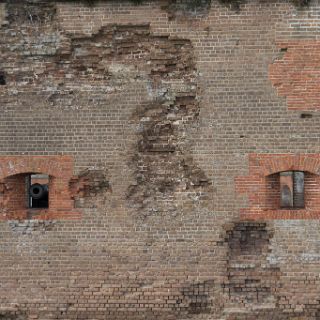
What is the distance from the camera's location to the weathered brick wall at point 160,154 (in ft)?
28.2

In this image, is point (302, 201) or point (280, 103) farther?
point (302, 201)

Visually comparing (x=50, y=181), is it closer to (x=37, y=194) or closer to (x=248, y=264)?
(x=37, y=194)

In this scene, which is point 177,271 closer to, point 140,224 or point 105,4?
point 140,224

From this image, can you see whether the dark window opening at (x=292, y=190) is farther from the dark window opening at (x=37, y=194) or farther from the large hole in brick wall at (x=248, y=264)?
the dark window opening at (x=37, y=194)

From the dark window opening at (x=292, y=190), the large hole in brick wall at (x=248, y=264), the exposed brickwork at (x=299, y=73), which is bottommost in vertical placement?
the large hole in brick wall at (x=248, y=264)

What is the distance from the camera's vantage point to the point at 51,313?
8742 millimetres

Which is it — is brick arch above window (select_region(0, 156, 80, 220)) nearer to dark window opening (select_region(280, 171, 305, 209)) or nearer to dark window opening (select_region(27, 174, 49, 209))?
dark window opening (select_region(27, 174, 49, 209))

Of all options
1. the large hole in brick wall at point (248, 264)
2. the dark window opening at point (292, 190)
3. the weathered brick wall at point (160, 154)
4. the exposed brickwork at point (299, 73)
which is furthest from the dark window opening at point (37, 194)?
the exposed brickwork at point (299, 73)

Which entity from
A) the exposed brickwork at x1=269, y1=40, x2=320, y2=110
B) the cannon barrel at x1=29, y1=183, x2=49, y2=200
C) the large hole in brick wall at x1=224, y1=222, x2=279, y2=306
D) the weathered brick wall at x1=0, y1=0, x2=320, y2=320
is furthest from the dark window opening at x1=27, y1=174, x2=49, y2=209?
the exposed brickwork at x1=269, y1=40, x2=320, y2=110

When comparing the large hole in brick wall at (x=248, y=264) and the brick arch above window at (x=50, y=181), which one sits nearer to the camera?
the large hole in brick wall at (x=248, y=264)

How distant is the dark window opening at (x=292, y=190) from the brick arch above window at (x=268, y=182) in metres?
0.51

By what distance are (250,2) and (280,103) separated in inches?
65.8

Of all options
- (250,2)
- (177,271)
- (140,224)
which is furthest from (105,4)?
(177,271)

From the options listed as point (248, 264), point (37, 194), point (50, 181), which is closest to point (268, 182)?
point (248, 264)
